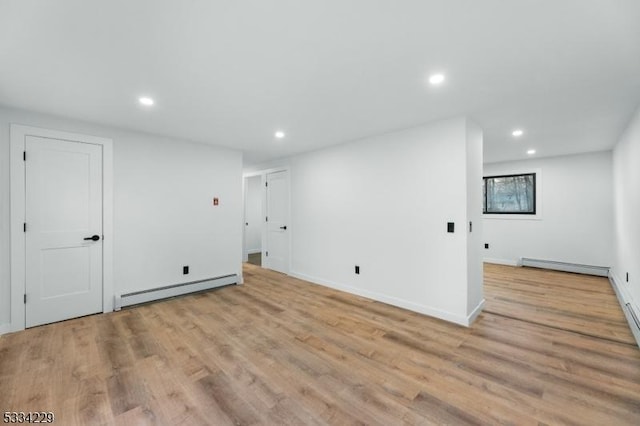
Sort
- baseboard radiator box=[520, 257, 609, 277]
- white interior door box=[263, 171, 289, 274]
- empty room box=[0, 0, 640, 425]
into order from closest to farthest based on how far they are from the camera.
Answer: empty room box=[0, 0, 640, 425], baseboard radiator box=[520, 257, 609, 277], white interior door box=[263, 171, 289, 274]

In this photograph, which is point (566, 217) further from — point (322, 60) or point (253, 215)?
point (253, 215)

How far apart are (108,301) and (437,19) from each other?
15.1 feet

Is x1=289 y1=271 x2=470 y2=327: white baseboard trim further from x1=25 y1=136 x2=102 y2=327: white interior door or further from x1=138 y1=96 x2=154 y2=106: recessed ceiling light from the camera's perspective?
x1=138 y1=96 x2=154 y2=106: recessed ceiling light

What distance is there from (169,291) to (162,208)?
125 centimetres

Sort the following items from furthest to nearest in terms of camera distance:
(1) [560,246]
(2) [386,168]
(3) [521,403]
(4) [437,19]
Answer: (1) [560,246] → (2) [386,168] → (3) [521,403] → (4) [437,19]

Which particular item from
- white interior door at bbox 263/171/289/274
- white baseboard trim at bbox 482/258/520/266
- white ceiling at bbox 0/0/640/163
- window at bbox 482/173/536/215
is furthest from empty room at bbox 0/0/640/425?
white baseboard trim at bbox 482/258/520/266

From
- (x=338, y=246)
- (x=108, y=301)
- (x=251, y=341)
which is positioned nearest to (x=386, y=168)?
(x=338, y=246)

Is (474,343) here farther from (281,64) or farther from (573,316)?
(281,64)

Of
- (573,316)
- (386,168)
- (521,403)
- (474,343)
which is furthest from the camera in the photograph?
(386,168)

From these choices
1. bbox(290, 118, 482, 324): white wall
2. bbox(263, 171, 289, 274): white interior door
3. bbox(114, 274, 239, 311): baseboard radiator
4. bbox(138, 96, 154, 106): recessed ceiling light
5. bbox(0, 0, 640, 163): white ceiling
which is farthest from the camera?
bbox(263, 171, 289, 274): white interior door

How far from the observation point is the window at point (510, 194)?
611 centimetres

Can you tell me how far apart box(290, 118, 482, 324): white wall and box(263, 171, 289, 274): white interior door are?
684 mm

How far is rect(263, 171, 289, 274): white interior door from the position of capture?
5642 mm

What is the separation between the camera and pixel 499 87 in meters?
2.45
